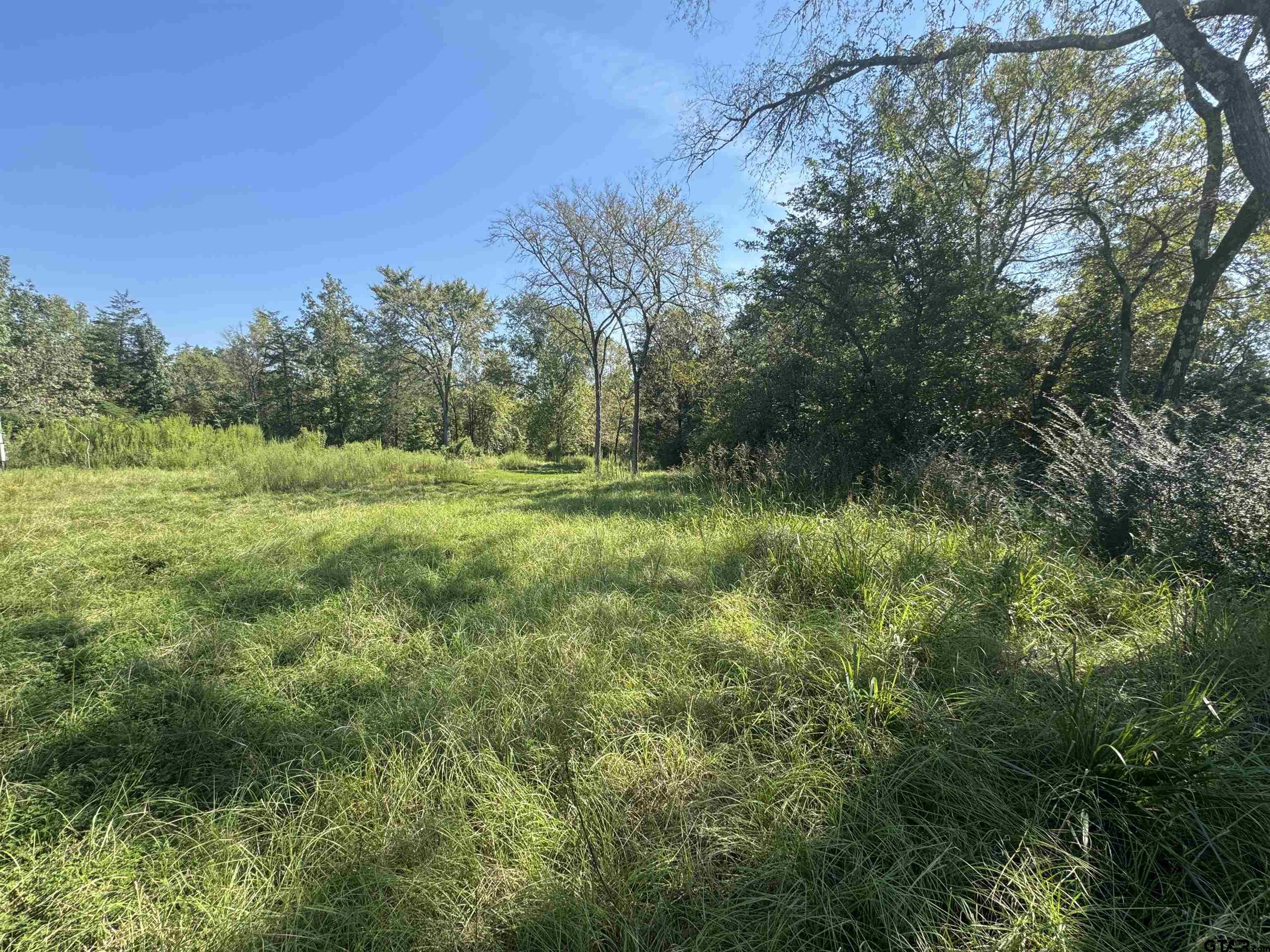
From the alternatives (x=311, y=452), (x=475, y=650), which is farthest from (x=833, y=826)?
(x=311, y=452)

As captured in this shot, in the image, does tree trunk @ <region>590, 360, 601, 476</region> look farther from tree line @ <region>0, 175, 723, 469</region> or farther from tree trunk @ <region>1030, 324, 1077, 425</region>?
tree trunk @ <region>1030, 324, 1077, 425</region>

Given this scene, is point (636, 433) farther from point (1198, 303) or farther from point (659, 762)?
point (659, 762)

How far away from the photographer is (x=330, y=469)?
1116cm

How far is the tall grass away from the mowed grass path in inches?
486

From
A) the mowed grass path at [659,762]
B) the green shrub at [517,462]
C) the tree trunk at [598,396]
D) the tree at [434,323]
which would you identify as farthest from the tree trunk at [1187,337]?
the tree at [434,323]

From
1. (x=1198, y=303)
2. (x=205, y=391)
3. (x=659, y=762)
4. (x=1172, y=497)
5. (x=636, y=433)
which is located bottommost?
(x=659, y=762)

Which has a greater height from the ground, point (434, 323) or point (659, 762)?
point (434, 323)

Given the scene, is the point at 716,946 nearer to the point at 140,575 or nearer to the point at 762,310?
the point at 140,575

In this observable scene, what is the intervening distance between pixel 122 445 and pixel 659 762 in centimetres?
1869

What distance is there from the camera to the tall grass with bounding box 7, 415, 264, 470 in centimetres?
1216

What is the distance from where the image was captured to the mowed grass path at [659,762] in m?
1.23

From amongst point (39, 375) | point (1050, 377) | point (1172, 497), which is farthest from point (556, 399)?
point (1172, 497)

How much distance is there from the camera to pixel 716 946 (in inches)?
46.6

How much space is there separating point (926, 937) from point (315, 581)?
4498mm
